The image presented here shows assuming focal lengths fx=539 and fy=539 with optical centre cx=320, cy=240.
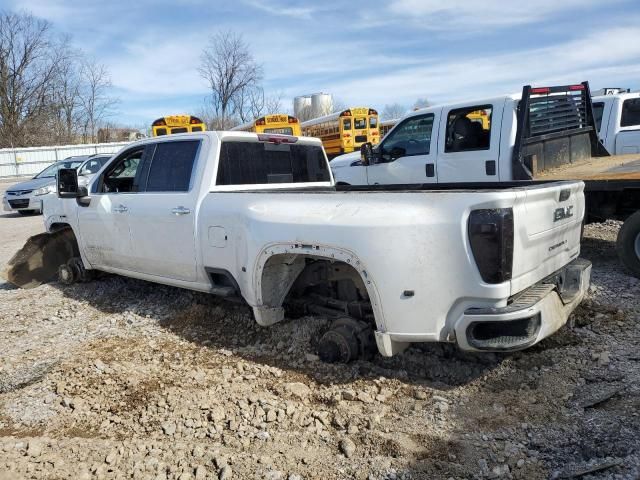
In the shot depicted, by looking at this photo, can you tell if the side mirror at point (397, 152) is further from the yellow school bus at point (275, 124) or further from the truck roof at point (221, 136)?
the yellow school bus at point (275, 124)

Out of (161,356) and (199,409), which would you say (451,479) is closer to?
(199,409)

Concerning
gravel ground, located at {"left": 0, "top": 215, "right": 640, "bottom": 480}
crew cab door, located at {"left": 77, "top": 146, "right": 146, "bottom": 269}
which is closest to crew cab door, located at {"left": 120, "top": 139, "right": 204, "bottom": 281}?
crew cab door, located at {"left": 77, "top": 146, "right": 146, "bottom": 269}

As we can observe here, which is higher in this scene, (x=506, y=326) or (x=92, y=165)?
(x=92, y=165)

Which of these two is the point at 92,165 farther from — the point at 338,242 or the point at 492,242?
the point at 492,242

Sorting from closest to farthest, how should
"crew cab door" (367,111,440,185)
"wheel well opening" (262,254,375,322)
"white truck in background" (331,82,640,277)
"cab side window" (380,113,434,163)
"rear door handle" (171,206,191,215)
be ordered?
"wheel well opening" (262,254,375,322) < "rear door handle" (171,206,191,215) < "white truck in background" (331,82,640,277) < "crew cab door" (367,111,440,185) < "cab side window" (380,113,434,163)

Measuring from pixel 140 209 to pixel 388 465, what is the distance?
344 cm

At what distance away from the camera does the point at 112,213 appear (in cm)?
551

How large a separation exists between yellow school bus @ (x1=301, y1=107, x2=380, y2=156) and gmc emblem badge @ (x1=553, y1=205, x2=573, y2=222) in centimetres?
2070

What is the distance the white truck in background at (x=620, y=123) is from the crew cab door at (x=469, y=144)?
9.92ft

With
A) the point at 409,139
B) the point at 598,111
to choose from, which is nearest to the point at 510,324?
the point at 409,139

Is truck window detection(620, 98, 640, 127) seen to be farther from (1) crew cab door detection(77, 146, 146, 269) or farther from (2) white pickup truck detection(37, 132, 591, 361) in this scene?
(1) crew cab door detection(77, 146, 146, 269)

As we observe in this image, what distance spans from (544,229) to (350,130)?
21.4m

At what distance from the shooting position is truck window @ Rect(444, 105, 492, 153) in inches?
277

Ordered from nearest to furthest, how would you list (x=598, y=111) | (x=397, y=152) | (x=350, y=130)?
(x=397, y=152) → (x=598, y=111) → (x=350, y=130)
